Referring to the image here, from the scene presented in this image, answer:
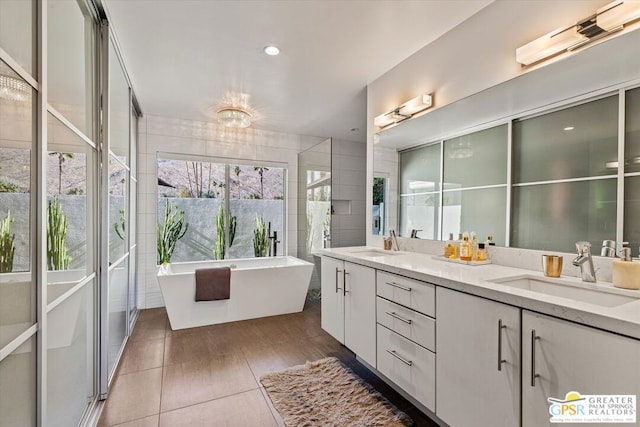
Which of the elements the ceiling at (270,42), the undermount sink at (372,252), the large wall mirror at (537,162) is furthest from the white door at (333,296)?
the ceiling at (270,42)

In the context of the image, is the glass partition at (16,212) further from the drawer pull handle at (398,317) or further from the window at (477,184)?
the window at (477,184)

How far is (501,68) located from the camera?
1.85 metres

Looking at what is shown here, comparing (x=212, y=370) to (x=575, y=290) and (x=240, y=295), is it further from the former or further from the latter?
(x=575, y=290)

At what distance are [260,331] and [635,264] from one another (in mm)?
2929

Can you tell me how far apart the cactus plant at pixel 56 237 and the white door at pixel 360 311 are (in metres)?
1.67

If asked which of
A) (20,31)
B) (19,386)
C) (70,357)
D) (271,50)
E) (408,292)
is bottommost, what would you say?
(70,357)

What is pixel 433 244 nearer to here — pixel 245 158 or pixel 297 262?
pixel 297 262

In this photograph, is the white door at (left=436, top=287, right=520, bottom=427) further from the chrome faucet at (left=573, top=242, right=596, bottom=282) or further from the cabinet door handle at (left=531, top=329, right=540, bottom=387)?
the chrome faucet at (left=573, top=242, right=596, bottom=282)

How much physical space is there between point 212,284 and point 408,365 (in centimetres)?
230

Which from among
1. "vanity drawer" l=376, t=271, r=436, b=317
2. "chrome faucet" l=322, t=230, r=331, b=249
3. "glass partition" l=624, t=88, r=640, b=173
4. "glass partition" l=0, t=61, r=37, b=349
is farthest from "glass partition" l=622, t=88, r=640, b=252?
"chrome faucet" l=322, t=230, r=331, b=249

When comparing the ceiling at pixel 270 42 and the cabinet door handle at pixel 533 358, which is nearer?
the cabinet door handle at pixel 533 358

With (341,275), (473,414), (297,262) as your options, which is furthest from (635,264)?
(297,262)

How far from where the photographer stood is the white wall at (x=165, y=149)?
398 centimetres

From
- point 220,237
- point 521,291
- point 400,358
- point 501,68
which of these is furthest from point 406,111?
point 220,237
